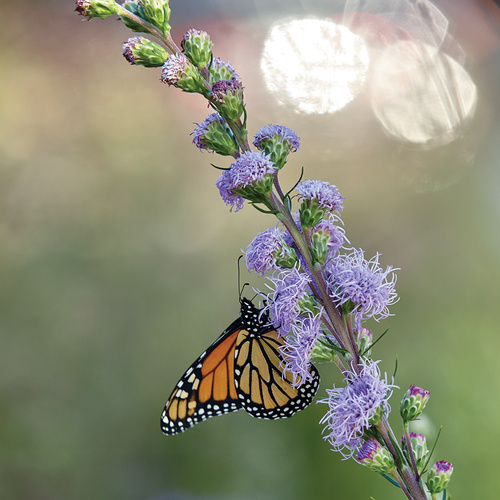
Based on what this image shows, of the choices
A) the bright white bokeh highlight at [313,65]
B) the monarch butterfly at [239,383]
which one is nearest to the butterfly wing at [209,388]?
the monarch butterfly at [239,383]

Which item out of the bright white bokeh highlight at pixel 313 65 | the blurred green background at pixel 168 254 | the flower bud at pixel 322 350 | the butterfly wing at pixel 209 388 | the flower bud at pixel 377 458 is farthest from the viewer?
the bright white bokeh highlight at pixel 313 65

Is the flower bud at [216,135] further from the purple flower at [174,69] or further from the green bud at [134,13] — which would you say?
the green bud at [134,13]

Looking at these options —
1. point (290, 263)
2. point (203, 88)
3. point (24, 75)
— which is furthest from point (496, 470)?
point (24, 75)

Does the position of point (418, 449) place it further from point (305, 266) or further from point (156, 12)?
point (156, 12)

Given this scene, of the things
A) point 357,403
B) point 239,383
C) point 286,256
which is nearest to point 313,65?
point 239,383

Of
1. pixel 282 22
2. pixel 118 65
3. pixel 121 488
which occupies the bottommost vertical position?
pixel 121 488

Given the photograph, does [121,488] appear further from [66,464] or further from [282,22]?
[282,22]

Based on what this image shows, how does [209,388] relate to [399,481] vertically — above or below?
above
